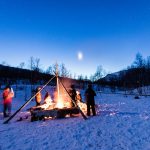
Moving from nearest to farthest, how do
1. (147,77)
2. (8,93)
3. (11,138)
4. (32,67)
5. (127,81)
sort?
(11,138) < (8,93) < (32,67) < (147,77) < (127,81)

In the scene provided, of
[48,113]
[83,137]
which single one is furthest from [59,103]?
[83,137]

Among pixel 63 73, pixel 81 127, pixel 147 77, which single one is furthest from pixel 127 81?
pixel 81 127

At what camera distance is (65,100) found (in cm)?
1747

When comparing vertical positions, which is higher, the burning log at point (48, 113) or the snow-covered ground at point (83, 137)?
the burning log at point (48, 113)

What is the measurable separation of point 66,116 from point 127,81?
9171 cm

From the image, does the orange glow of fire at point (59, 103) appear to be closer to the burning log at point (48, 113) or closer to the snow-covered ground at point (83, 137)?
the burning log at point (48, 113)

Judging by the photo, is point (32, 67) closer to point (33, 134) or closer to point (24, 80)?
point (24, 80)

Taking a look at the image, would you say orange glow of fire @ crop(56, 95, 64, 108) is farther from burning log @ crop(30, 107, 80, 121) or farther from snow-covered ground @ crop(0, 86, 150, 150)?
snow-covered ground @ crop(0, 86, 150, 150)

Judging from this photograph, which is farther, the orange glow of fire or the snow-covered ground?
the orange glow of fire

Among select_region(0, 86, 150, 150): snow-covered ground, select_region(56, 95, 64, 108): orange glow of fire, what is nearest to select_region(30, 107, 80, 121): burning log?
select_region(56, 95, 64, 108): orange glow of fire

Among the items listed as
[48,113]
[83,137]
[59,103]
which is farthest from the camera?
[59,103]

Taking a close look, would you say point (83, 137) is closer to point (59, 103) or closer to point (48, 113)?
point (48, 113)

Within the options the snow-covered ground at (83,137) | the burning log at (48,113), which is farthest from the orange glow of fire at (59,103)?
the snow-covered ground at (83,137)

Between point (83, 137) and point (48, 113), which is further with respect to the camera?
point (48, 113)
